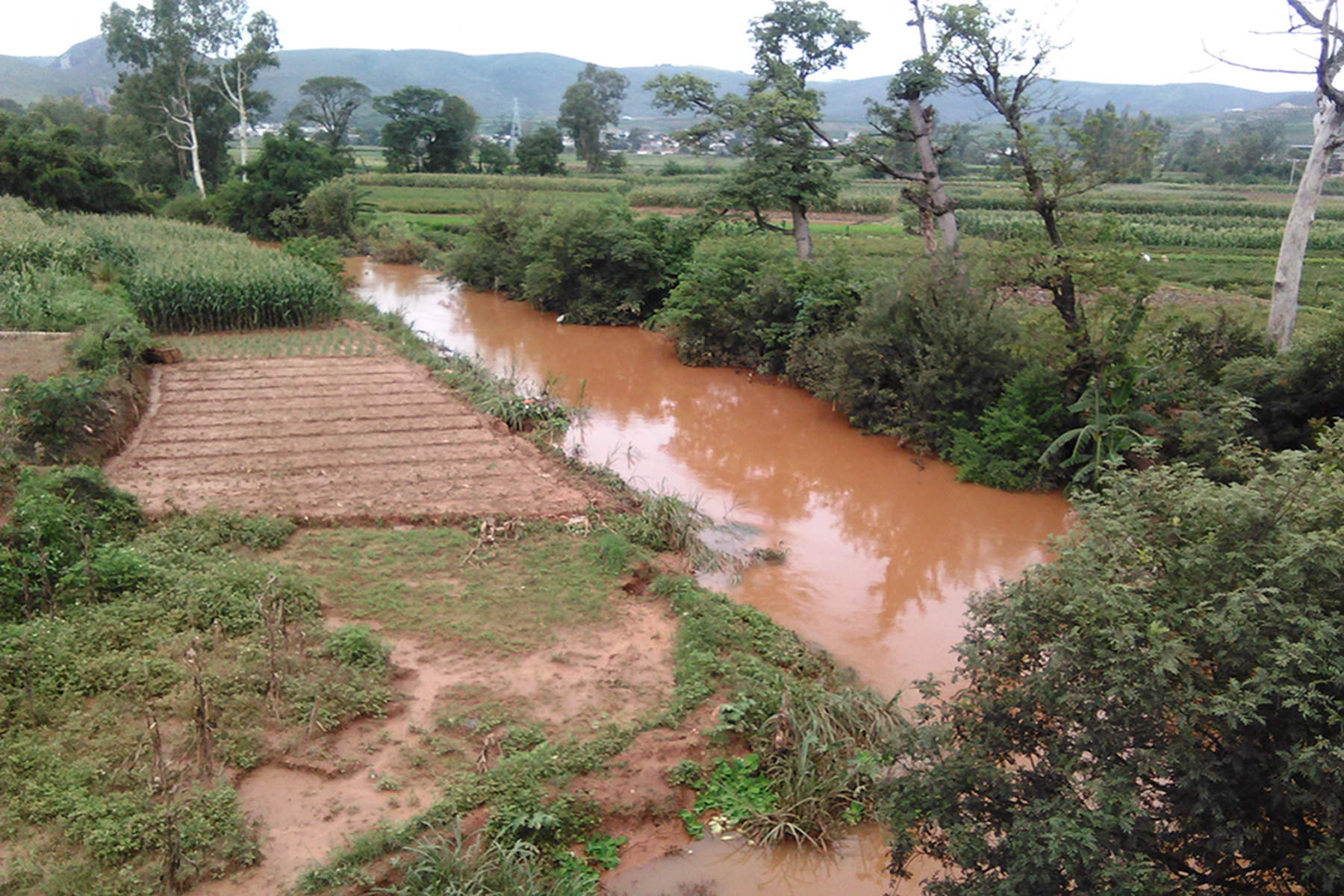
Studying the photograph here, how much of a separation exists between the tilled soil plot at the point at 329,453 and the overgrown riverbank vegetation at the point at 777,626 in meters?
0.54

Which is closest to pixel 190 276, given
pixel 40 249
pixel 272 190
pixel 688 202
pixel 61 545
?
pixel 40 249

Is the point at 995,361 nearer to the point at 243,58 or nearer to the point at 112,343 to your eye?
the point at 112,343

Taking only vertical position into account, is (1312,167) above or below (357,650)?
above

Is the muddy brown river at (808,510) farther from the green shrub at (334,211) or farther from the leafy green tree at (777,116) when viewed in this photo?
the green shrub at (334,211)

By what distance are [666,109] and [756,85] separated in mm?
1838

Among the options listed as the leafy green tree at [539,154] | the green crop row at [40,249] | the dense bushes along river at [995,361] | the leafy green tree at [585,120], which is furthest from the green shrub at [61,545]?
the leafy green tree at [585,120]

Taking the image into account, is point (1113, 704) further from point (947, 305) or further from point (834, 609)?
point (947, 305)

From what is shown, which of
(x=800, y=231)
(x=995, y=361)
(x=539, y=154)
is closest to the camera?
(x=995, y=361)

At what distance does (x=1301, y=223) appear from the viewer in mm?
11305

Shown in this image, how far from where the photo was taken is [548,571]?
26.6 feet

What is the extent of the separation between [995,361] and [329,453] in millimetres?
8292

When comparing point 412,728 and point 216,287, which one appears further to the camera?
point 216,287

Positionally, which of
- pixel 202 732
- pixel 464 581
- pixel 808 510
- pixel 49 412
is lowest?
pixel 808 510

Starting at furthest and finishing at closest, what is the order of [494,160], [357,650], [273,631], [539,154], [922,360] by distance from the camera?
[494,160] → [539,154] → [922,360] → [357,650] → [273,631]
